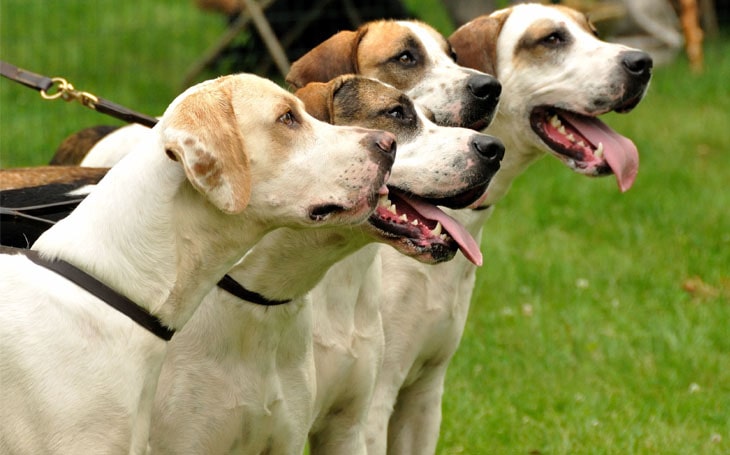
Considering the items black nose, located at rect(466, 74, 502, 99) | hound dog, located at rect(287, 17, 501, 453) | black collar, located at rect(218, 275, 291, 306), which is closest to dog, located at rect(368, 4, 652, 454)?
hound dog, located at rect(287, 17, 501, 453)

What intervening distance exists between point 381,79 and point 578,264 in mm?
4168

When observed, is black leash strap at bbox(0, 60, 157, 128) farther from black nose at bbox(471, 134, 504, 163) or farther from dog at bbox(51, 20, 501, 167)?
black nose at bbox(471, 134, 504, 163)

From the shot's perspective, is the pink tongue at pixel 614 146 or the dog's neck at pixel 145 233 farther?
the pink tongue at pixel 614 146

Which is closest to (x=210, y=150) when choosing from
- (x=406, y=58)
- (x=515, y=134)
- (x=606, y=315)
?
(x=406, y=58)

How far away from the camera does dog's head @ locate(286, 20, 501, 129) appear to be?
515 centimetres

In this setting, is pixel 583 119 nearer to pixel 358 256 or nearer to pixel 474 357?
pixel 358 256

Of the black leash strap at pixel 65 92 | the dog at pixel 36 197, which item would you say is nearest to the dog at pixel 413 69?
the black leash strap at pixel 65 92

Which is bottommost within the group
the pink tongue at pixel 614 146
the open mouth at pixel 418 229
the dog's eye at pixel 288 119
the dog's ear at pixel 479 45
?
the pink tongue at pixel 614 146

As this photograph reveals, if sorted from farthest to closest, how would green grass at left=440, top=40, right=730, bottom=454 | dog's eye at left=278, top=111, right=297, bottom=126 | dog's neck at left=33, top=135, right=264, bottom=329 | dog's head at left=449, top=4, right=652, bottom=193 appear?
green grass at left=440, top=40, right=730, bottom=454 < dog's head at left=449, top=4, right=652, bottom=193 < dog's eye at left=278, top=111, right=297, bottom=126 < dog's neck at left=33, top=135, right=264, bottom=329

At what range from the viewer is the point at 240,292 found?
4.47 m

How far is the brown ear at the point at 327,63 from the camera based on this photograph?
17.4 feet

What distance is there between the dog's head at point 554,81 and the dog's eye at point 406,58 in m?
0.50

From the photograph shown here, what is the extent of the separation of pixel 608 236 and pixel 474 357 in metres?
2.45

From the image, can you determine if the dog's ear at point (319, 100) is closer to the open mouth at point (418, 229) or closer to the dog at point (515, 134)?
the open mouth at point (418, 229)
